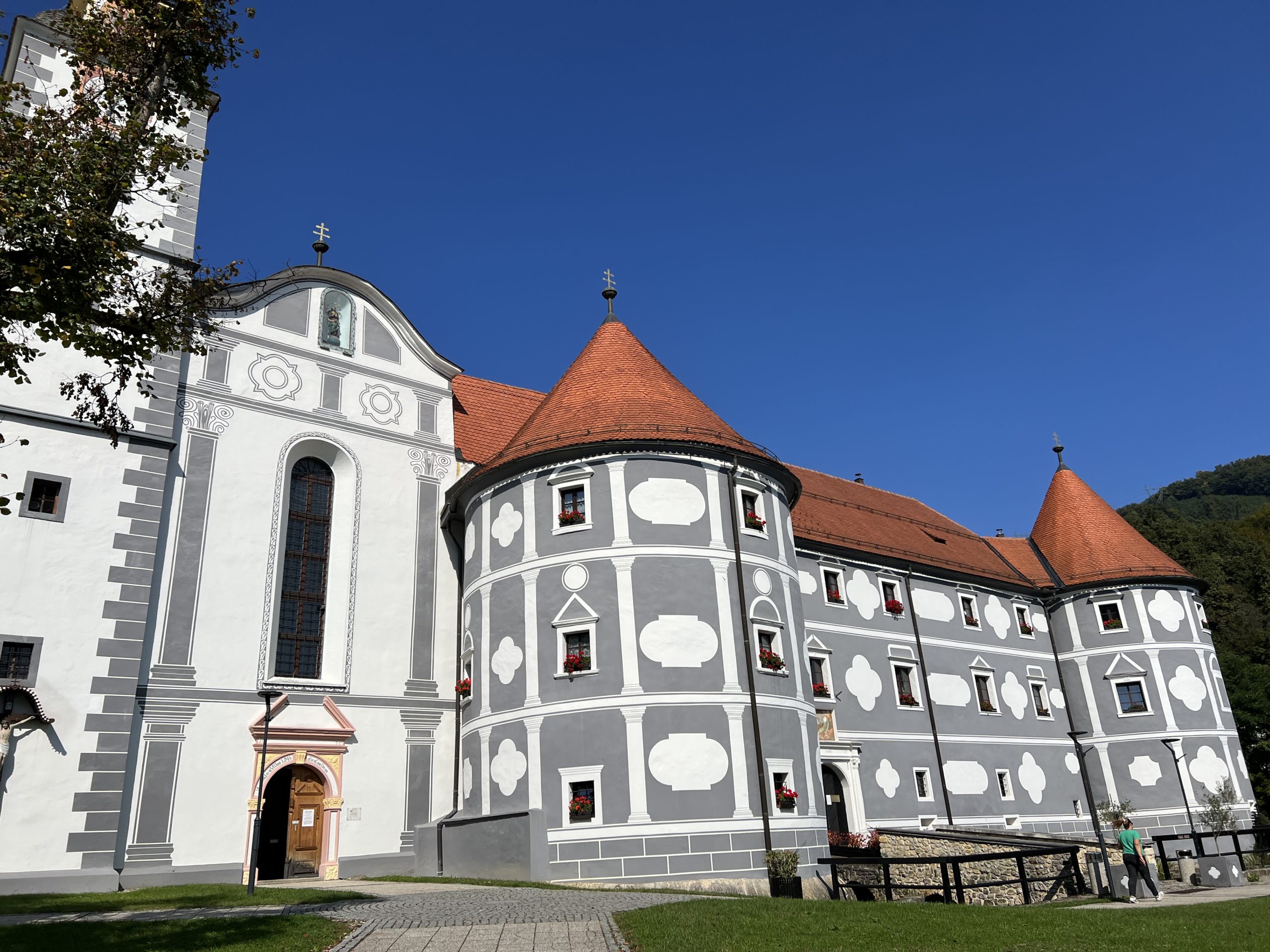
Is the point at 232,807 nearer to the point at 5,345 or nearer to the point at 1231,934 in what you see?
the point at 5,345

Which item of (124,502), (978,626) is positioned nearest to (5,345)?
(124,502)

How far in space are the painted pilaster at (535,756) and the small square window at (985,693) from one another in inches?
691

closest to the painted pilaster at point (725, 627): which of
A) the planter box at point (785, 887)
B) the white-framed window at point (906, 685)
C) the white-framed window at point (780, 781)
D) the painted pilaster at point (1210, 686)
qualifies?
the white-framed window at point (780, 781)

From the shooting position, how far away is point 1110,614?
1407 inches

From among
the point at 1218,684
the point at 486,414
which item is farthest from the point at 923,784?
the point at 486,414

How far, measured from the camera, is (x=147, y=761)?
1977cm

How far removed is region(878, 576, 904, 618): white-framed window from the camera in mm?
31141

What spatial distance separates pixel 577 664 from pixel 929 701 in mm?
14165

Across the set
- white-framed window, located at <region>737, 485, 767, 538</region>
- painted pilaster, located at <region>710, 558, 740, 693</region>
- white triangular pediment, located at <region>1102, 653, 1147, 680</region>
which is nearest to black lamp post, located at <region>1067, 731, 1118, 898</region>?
white triangular pediment, located at <region>1102, 653, 1147, 680</region>

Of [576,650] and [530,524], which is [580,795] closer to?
[576,650]

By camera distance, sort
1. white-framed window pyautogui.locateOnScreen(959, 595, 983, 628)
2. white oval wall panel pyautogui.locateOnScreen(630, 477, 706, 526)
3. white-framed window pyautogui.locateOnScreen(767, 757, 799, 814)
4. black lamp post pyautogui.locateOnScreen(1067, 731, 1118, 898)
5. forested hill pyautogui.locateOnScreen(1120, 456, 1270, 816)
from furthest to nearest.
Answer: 1. forested hill pyautogui.locateOnScreen(1120, 456, 1270, 816)
2. white-framed window pyautogui.locateOnScreen(959, 595, 983, 628)
3. black lamp post pyautogui.locateOnScreen(1067, 731, 1118, 898)
4. white oval wall panel pyautogui.locateOnScreen(630, 477, 706, 526)
5. white-framed window pyautogui.locateOnScreen(767, 757, 799, 814)

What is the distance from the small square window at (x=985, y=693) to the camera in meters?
32.2

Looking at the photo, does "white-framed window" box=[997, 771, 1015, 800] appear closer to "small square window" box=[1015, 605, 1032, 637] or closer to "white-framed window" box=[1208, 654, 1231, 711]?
"small square window" box=[1015, 605, 1032, 637]

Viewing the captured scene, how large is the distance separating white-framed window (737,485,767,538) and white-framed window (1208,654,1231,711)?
21.9 metres
